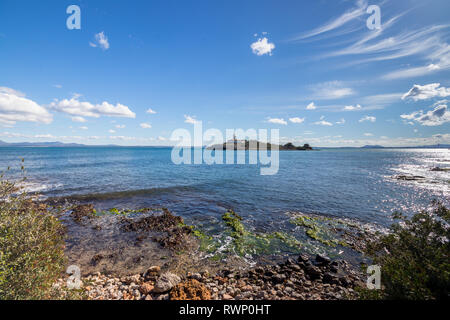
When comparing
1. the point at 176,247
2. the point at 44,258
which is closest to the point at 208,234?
the point at 176,247

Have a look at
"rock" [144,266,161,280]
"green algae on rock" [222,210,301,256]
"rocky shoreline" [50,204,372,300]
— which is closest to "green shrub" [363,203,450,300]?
"rocky shoreline" [50,204,372,300]

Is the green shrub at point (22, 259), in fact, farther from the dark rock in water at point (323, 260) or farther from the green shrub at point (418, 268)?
the dark rock in water at point (323, 260)

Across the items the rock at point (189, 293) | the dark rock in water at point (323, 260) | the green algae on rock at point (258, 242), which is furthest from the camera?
the green algae on rock at point (258, 242)

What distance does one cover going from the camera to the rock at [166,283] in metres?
7.56

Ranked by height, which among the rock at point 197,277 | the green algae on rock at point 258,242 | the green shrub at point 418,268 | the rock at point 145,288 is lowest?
the green algae on rock at point 258,242

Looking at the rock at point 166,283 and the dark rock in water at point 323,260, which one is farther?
the dark rock in water at point 323,260

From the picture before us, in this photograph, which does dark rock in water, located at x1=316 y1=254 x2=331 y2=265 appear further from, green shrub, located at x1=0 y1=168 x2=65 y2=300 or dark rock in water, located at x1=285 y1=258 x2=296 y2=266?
green shrub, located at x1=0 y1=168 x2=65 y2=300

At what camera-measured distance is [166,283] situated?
25.4 ft

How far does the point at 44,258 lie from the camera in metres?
6.52

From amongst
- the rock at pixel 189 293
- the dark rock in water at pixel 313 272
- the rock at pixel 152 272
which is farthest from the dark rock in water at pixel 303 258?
the rock at pixel 152 272

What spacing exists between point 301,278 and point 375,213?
629 inches

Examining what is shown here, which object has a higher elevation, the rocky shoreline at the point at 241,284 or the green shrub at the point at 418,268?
the green shrub at the point at 418,268
